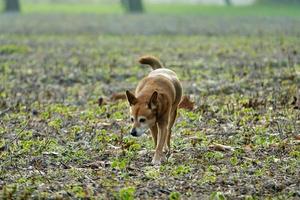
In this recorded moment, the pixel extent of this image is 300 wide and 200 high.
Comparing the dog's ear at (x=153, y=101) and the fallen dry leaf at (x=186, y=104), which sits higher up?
the dog's ear at (x=153, y=101)

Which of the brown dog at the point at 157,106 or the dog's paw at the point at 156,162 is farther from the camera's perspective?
the brown dog at the point at 157,106

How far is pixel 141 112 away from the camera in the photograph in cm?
957

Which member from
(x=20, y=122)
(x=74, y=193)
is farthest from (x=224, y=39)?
(x=74, y=193)

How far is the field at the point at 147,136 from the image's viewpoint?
8.41m

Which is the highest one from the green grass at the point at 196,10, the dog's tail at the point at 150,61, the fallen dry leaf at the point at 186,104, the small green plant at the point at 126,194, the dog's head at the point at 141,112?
the dog's tail at the point at 150,61

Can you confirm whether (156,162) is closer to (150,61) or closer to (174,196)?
(174,196)

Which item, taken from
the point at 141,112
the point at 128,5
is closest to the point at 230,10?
the point at 128,5

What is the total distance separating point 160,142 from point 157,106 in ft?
1.33

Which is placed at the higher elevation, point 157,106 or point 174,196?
point 157,106

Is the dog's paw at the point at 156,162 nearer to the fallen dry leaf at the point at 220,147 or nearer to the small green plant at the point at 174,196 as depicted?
the fallen dry leaf at the point at 220,147

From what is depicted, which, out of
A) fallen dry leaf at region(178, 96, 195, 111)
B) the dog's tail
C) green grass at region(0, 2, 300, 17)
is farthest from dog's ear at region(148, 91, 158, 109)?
green grass at region(0, 2, 300, 17)

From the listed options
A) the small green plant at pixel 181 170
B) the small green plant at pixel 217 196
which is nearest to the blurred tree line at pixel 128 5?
the small green plant at pixel 181 170

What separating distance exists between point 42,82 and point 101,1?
5378 cm

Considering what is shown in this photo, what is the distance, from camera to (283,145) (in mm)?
10242
